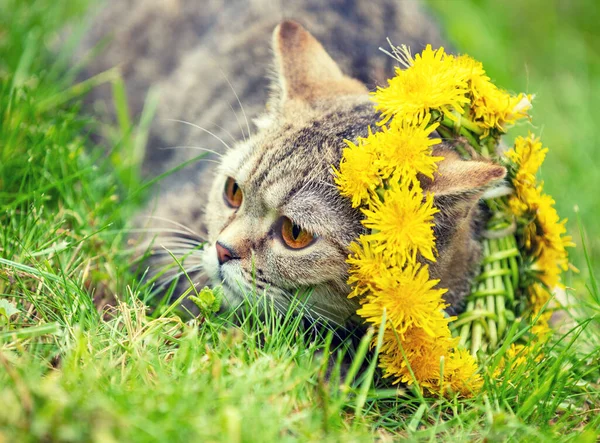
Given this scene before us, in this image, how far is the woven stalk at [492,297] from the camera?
83.7 inches

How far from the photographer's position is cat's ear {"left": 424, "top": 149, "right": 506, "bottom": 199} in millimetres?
1804

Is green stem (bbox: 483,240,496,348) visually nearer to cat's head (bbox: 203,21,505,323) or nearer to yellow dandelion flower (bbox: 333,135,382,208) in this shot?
cat's head (bbox: 203,21,505,323)

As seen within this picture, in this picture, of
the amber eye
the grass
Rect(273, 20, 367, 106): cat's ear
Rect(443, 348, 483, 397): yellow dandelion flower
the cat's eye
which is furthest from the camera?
Rect(273, 20, 367, 106): cat's ear

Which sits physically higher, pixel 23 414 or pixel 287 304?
pixel 287 304

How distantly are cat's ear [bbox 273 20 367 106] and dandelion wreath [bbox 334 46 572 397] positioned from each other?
0.44m

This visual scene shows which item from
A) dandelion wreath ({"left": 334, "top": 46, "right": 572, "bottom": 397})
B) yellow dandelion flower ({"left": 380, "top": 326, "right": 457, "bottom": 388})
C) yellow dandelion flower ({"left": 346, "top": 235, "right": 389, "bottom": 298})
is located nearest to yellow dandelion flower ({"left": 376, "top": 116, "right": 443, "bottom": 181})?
dandelion wreath ({"left": 334, "top": 46, "right": 572, "bottom": 397})

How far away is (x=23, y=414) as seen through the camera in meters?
1.30

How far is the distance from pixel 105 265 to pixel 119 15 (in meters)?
2.27

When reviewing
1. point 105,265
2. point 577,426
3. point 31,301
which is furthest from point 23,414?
point 577,426

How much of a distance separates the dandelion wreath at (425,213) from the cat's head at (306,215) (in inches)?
2.7

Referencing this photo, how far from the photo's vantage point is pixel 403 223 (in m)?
1.81

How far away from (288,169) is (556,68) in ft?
11.8

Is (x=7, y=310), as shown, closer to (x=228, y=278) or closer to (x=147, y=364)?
(x=147, y=364)

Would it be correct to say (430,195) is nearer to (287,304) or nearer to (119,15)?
(287,304)
